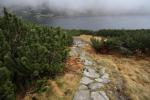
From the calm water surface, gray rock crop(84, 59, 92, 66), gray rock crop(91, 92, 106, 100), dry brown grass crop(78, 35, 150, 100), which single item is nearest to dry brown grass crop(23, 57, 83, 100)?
gray rock crop(91, 92, 106, 100)

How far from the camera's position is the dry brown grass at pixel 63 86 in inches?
256

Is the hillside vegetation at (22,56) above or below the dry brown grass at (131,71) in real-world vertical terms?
above

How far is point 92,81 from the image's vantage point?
24.1 ft

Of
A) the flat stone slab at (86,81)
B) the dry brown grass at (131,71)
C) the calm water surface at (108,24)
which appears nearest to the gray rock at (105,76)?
the dry brown grass at (131,71)

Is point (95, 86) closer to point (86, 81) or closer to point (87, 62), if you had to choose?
point (86, 81)

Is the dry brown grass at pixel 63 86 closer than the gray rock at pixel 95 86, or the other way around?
the dry brown grass at pixel 63 86

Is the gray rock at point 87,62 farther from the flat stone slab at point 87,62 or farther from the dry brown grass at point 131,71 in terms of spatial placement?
the dry brown grass at point 131,71

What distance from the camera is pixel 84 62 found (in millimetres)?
8758

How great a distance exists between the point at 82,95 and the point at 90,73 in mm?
1279

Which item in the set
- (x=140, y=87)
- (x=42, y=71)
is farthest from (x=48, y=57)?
(x=140, y=87)

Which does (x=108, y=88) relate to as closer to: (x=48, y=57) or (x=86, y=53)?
(x=48, y=57)

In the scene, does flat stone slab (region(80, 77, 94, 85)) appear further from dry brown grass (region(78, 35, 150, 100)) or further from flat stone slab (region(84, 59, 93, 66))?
flat stone slab (region(84, 59, 93, 66))

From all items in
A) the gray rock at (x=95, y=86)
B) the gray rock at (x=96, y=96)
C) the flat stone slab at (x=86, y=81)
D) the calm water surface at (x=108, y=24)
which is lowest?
the calm water surface at (x=108, y=24)

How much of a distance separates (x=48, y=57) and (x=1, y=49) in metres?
1.20
